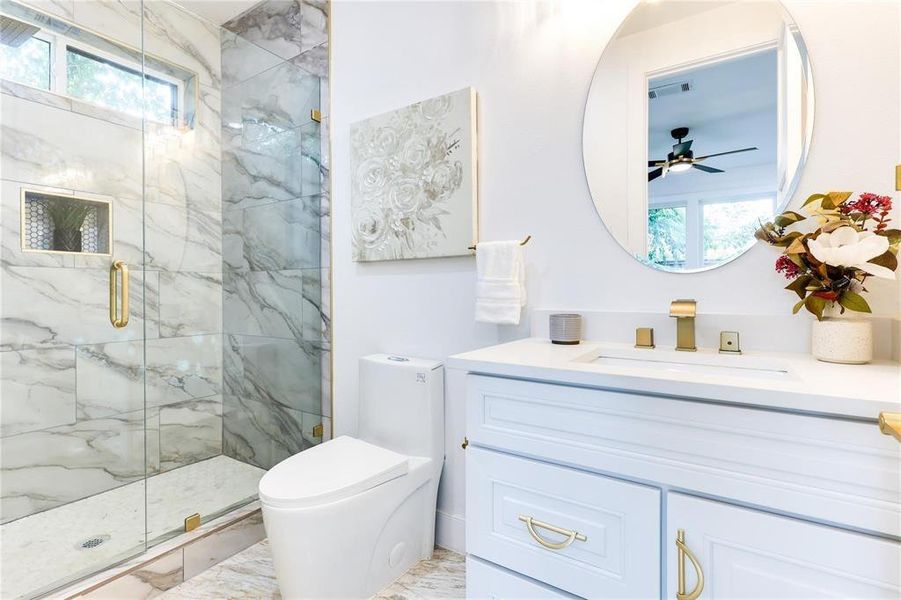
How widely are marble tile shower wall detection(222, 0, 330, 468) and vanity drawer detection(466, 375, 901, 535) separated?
143cm

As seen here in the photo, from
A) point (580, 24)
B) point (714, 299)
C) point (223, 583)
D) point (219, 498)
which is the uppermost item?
point (580, 24)

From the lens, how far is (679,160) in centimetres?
127

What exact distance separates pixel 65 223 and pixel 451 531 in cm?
209

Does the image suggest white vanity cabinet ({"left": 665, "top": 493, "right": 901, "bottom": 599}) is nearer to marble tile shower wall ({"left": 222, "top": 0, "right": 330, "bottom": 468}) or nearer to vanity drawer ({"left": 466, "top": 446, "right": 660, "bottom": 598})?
vanity drawer ({"left": 466, "top": 446, "right": 660, "bottom": 598})

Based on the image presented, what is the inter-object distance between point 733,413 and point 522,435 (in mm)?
408

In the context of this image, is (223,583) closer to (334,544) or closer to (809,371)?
(334,544)

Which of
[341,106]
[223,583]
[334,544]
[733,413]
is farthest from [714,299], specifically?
[223,583]

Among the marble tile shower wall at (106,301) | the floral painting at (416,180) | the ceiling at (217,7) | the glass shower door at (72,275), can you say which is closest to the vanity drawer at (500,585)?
the floral painting at (416,180)

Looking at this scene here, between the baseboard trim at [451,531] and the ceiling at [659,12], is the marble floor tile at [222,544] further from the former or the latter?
the ceiling at [659,12]

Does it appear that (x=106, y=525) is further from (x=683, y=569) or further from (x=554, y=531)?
(x=683, y=569)

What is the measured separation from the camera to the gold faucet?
1.17 meters

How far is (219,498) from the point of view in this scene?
75.4 inches

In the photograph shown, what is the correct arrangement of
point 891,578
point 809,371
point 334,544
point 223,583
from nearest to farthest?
point 891,578
point 809,371
point 334,544
point 223,583

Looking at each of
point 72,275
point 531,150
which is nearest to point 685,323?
point 531,150
